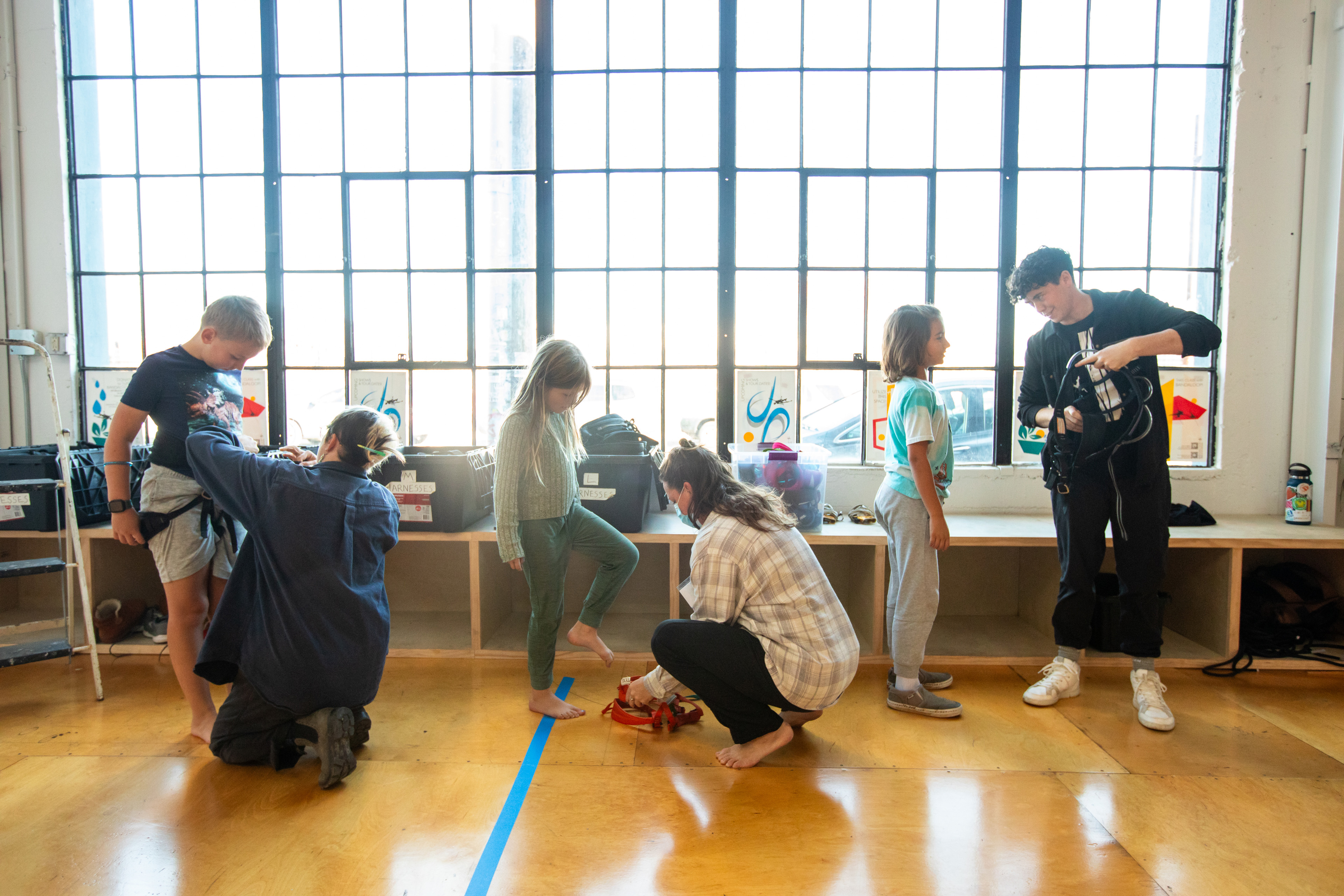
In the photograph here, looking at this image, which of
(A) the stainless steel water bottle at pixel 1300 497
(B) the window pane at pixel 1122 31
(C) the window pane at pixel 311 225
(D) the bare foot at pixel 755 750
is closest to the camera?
(D) the bare foot at pixel 755 750

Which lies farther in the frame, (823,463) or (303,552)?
(823,463)

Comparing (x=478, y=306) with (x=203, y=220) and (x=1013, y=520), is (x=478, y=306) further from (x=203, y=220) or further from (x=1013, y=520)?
(x=1013, y=520)

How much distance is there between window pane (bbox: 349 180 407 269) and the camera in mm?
3799

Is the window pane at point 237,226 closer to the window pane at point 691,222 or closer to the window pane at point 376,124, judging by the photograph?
the window pane at point 376,124

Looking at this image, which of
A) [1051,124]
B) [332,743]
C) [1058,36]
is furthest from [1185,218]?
[332,743]

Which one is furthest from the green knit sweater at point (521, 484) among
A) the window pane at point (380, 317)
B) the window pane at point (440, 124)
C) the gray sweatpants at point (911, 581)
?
the window pane at point (440, 124)

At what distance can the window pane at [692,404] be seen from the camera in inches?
148

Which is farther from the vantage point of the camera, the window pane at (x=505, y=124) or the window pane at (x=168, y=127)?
the window pane at (x=168, y=127)

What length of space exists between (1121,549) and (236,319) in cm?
309

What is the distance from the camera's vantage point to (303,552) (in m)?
2.03

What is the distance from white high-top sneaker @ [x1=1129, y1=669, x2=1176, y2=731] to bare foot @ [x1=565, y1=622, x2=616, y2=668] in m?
1.88

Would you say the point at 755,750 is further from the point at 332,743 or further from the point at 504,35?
the point at 504,35

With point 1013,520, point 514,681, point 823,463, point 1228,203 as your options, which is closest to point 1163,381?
point 1228,203

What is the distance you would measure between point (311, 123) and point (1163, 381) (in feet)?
15.0
